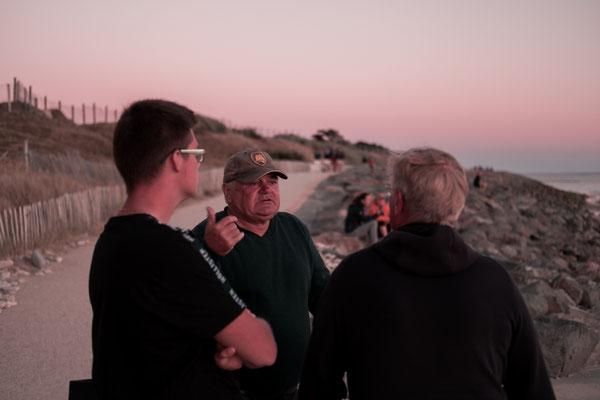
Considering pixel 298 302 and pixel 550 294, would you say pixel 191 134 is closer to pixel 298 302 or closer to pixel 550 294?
pixel 298 302

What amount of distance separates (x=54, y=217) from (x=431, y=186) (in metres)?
8.17

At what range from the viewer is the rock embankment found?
14.9 ft

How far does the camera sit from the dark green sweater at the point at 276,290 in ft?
7.75

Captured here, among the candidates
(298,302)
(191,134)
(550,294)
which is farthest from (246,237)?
(550,294)

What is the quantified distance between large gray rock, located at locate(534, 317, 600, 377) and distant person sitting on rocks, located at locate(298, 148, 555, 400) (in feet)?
10.3

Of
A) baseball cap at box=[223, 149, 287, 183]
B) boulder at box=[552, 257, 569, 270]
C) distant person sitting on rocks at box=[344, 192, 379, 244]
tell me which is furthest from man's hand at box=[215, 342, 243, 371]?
boulder at box=[552, 257, 569, 270]

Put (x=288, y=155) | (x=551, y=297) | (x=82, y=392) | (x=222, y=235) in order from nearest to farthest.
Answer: (x=222, y=235) → (x=82, y=392) → (x=551, y=297) → (x=288, y=155)

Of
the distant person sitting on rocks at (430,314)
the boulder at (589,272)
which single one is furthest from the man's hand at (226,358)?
the boulder at (589,272)

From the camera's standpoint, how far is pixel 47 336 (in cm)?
493

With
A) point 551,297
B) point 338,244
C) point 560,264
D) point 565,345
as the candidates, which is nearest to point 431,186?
point 565,345

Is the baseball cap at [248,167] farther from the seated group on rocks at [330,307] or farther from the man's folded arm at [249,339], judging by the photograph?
the man's folded arm at [249,339]

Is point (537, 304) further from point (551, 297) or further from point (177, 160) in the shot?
point (177, 160)

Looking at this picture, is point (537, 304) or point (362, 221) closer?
point (537, 304)

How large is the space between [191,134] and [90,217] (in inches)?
353
